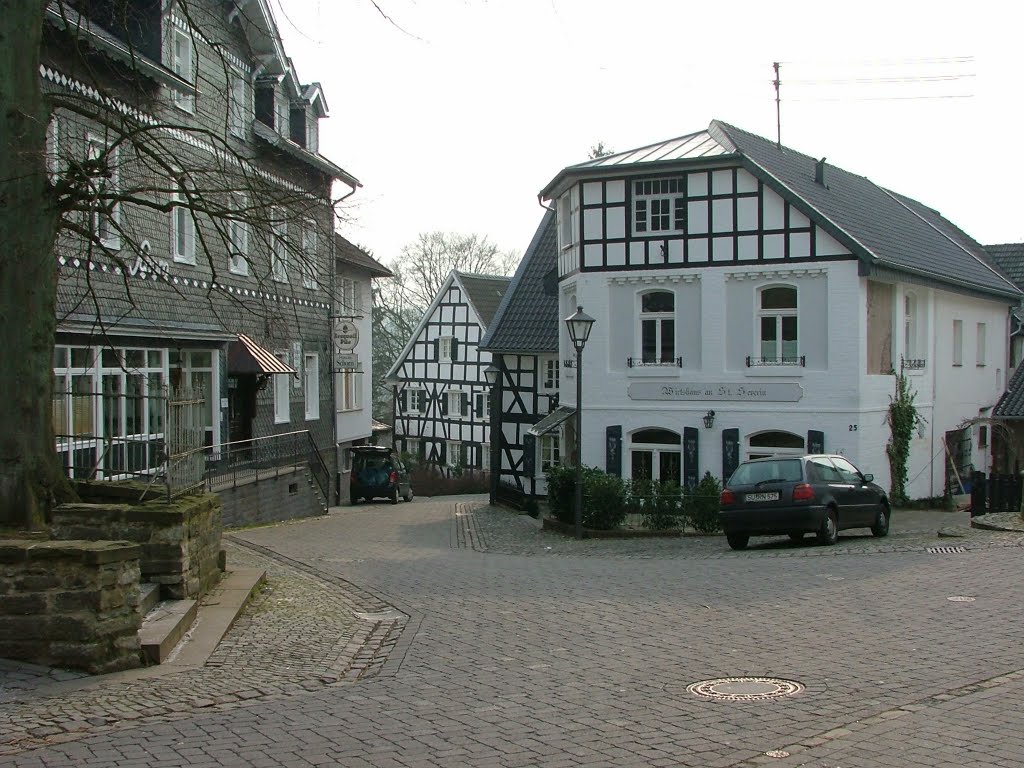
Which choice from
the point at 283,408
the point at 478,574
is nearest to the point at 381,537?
the point at 478,574

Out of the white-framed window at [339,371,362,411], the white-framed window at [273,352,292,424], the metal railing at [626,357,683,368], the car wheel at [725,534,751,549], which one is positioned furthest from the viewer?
the white-framed window at [339,371,362,411]

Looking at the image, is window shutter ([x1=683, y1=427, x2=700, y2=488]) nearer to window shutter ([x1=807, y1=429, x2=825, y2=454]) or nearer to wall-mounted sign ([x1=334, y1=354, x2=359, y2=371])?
window shutter ([x1=807, y1=429, x2=825, y2=454])

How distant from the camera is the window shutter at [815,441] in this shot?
87.0 ft

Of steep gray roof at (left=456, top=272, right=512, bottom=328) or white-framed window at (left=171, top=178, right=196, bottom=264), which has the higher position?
steep gray roof at (left=456, top=272, right=512, bottom=328)

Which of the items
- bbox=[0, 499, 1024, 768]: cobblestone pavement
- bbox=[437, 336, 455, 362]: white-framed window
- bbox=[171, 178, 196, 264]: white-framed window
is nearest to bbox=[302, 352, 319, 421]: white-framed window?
bbox=[171, 178, 196, 264]: white-framed window

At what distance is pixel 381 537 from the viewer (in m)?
22.8

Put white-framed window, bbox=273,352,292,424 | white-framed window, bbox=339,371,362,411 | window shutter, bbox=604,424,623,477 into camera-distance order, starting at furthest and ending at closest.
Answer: white-framed window, bbox=339,371,362,411 < white-framed window, bbox=273,352,292,424 < window shutter, bbox=604,424,623,477

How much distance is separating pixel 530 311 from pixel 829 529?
18642 mm

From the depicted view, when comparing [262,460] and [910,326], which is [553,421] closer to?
[262,460]

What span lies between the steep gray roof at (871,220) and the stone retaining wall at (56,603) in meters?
21.0

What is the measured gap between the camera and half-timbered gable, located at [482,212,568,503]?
34.9 m

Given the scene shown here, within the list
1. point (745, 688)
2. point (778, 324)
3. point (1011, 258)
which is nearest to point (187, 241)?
point (778, 324)

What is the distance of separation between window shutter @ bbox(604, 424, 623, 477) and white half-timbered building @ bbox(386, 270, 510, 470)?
27.8 meters

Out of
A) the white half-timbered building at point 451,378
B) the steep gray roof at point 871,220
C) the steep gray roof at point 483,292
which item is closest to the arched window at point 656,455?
the steep gray roof at point 871,220
